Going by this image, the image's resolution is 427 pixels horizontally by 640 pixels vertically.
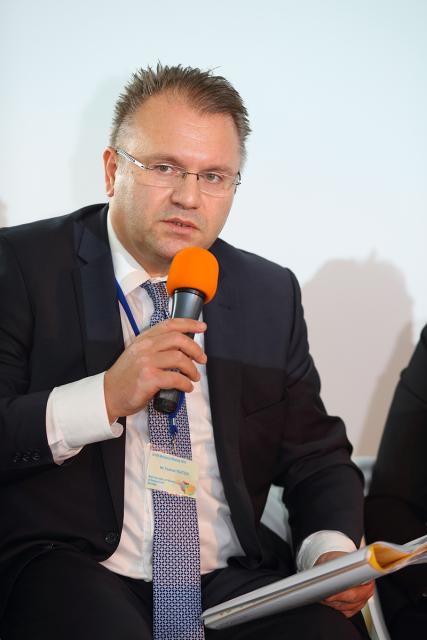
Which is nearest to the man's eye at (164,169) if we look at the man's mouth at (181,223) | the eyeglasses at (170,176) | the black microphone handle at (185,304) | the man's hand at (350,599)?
the eyeglasses at (170,176)

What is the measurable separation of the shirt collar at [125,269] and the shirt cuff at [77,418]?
16.9 inches

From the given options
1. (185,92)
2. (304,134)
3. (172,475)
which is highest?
(185,92)

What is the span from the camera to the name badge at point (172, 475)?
2.04 m

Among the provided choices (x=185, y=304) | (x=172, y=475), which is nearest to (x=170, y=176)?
(x=185, y=304)

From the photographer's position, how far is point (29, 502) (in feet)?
6.54

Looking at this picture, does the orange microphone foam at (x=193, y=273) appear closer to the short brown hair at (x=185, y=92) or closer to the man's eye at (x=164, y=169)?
the man's eye at (x=164, y=169)

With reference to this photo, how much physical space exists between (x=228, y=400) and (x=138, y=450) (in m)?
0.31

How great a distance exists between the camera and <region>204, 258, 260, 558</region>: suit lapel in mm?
2193

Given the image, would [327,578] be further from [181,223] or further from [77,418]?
[181,223]

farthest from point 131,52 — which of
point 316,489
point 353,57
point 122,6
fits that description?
point 316,489

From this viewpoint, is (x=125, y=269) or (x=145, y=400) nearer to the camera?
(x=145, y=400)

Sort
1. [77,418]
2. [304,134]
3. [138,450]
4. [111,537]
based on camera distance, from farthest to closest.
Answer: [304,134], [138,450], [111,537], [77,418]

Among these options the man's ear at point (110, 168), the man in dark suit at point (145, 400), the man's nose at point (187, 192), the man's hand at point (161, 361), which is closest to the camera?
the man's hand at point (161, 361)

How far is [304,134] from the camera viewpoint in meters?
3.06
